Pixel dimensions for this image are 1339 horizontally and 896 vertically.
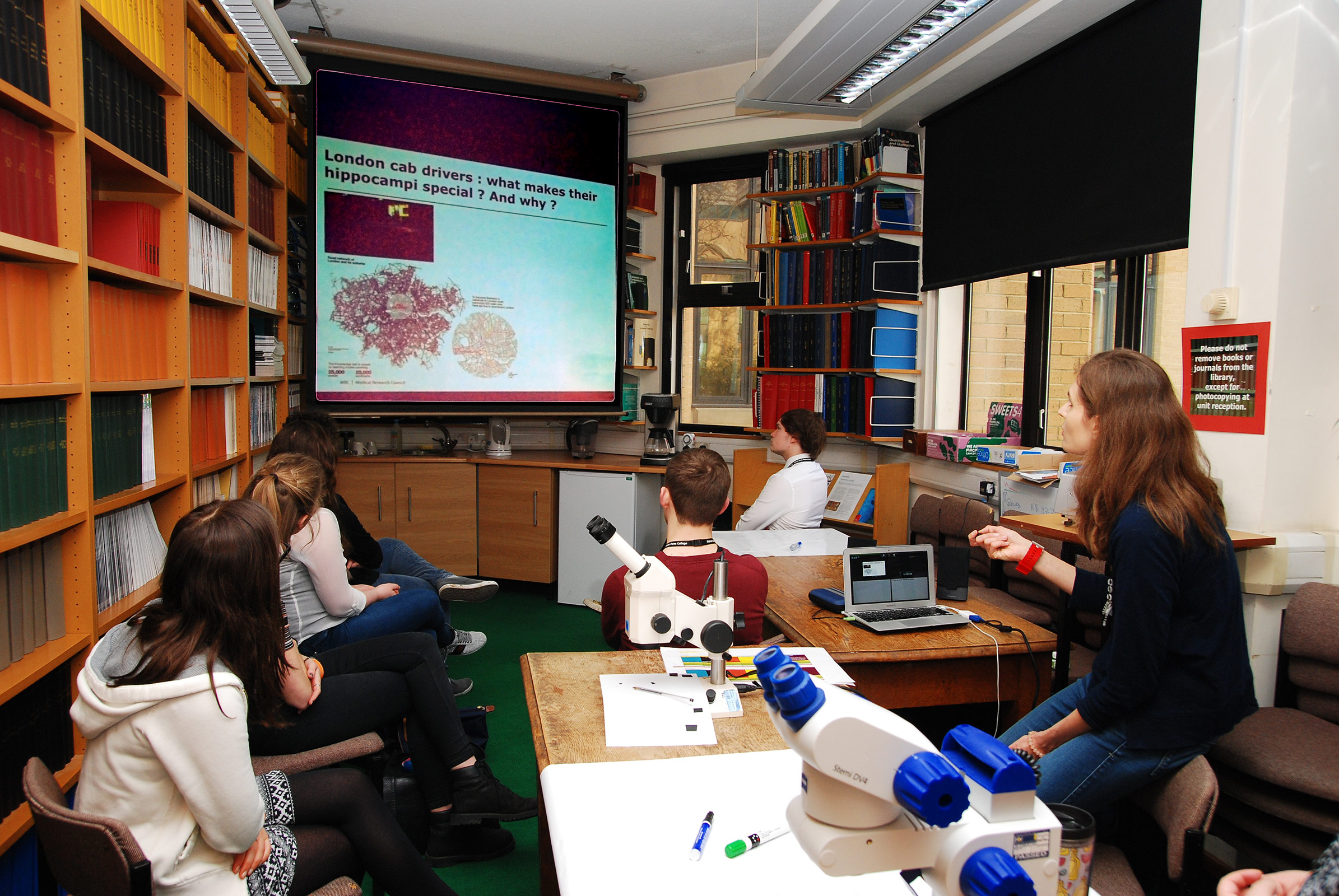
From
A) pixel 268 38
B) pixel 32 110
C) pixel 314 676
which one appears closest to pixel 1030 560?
pixel 314 676

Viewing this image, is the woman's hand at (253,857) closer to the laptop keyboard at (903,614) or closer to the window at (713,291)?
the laptop keyboard at (903,614)

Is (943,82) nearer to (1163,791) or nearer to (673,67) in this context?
(673,67)

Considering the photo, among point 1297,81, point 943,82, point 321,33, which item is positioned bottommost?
point 1297,81

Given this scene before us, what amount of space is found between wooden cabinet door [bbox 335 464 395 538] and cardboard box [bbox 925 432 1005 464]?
3119mm

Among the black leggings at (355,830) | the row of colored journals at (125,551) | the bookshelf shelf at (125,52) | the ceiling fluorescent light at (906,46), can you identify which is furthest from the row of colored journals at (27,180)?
the ceiling fluorescent light at (906,46)

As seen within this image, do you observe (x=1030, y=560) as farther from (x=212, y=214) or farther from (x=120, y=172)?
(x=212, y=214)

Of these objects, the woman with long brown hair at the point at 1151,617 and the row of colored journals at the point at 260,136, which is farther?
the row of colored journals at the point at 260,136

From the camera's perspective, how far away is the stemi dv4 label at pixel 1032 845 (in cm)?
75

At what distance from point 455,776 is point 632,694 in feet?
3.10

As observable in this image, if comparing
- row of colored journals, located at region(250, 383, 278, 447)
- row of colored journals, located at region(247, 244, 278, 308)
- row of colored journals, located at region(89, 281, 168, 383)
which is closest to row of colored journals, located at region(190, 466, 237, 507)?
row of colored journals, located at region(250, 383, 278, 447)

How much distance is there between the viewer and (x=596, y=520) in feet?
4.86

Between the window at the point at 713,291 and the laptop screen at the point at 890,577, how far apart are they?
314 cm

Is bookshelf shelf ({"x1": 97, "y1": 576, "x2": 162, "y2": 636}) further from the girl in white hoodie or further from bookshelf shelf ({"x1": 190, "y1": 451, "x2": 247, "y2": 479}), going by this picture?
the girl in white hoodie

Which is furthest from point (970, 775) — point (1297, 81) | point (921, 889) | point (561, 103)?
point (561, 103)
